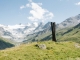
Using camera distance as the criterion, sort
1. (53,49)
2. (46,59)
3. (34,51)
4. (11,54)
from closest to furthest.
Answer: (46,59) < (11,54) < (34,51) < (53,49)

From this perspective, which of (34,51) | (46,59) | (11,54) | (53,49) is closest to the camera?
(46,59)

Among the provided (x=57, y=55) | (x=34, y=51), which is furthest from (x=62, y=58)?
(x=34, y=51)

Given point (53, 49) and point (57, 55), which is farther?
point (53, 49)

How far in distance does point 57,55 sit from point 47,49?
14.9ft

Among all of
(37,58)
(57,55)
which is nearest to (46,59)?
(37,58)

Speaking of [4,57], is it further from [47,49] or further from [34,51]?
[47,49]

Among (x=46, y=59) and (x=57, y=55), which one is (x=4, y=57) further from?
(x=57, y=55)

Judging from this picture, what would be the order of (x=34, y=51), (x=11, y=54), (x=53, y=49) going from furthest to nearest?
1. (x=53, y=49)
2. (x=34, y=51)
3. (x=11, y=54)

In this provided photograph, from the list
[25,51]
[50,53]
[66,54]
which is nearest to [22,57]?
[25,51]

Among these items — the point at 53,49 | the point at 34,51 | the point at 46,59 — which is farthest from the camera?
the point at 53,49

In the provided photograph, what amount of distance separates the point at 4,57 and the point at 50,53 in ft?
27.1

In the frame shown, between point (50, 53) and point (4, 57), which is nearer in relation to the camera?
point (4, 57)

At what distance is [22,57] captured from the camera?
28359 mm

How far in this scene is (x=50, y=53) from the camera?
3150 cm
